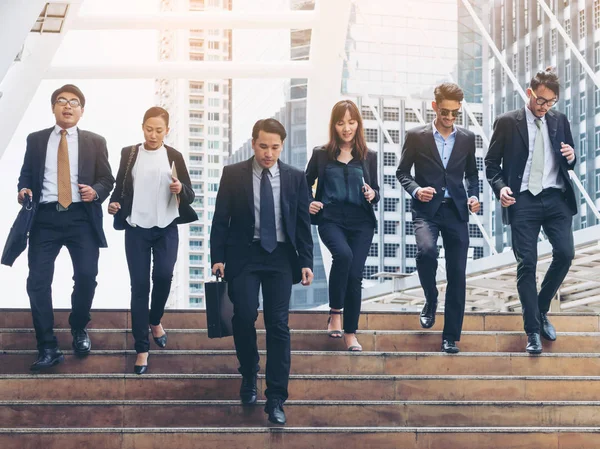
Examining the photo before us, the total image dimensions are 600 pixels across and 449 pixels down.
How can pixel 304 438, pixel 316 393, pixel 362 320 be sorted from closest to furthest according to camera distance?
pixel 304 438 → pixel 316 393 → pixel 362 320

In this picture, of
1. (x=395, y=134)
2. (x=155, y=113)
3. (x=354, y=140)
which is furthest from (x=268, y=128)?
(x=395, y=134)

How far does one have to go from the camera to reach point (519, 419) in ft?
21.0

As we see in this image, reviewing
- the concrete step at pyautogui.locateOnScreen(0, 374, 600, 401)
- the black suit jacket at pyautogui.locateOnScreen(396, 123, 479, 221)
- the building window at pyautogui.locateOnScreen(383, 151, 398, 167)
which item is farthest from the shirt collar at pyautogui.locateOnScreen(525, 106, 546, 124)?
the building window at pyautogui.locateOnScreen(383, 151, 398, 167)

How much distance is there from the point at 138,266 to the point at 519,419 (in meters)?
2.60

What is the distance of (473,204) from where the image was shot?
23.7 feet

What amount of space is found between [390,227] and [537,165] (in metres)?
104

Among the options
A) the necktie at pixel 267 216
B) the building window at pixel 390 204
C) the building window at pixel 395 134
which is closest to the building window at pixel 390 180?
the building window at pixel 390 204

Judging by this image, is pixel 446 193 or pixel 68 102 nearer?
pixel 68 102

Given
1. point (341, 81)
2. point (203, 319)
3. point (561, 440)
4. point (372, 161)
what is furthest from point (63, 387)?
point (341, 81)

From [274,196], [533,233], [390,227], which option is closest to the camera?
[274,196]

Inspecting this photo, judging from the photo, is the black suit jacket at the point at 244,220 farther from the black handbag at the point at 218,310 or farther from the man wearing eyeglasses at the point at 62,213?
the man wearing eyeglasses at the point at 62,213

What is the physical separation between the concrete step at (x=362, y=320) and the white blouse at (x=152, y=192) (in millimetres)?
961

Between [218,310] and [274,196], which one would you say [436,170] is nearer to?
[274,196]

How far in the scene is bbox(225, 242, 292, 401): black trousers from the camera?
605cm
